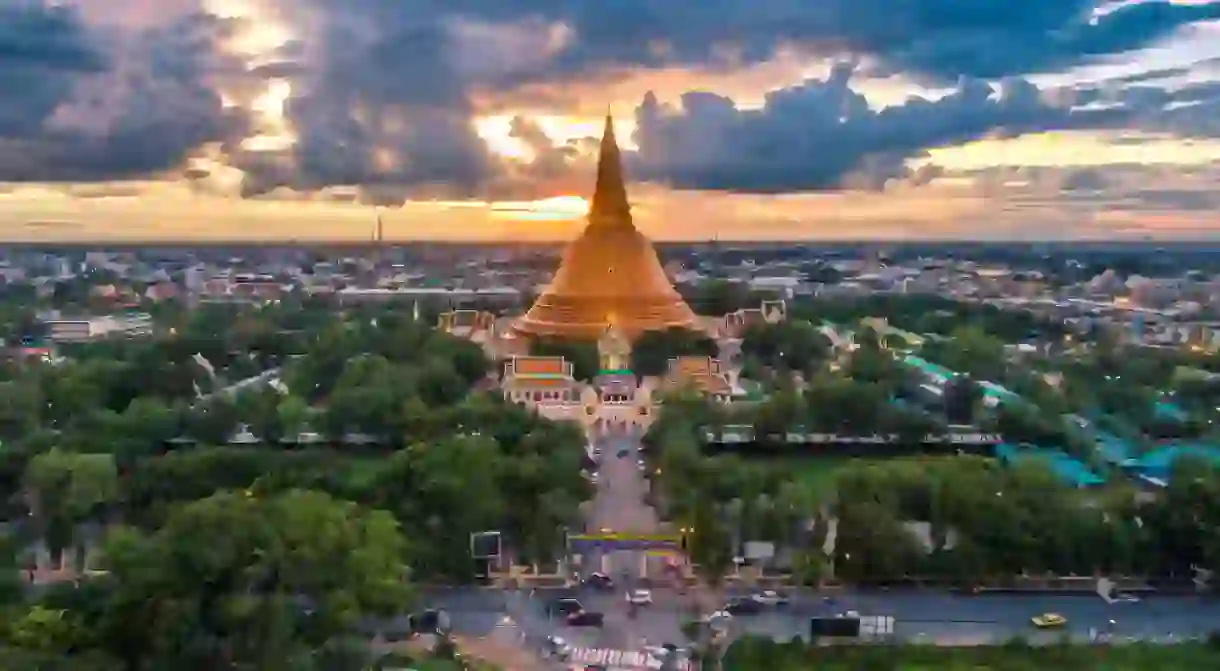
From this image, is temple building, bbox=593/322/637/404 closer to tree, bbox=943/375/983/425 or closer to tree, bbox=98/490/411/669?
tree, bbox=943/375/983/425

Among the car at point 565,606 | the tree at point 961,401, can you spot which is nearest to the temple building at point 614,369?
the tree at point 961,401

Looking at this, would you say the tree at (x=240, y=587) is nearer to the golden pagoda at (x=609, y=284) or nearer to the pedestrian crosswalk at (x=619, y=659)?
the pedestrian crosswalk at (x=619, y=659)

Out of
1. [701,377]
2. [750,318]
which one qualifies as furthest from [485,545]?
[750,318]

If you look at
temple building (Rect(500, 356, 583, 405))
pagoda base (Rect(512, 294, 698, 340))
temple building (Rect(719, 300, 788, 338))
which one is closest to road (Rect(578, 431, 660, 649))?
temple building (Rect(500, 356, 583, 405))

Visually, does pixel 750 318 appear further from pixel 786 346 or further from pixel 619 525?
pixel 619 525

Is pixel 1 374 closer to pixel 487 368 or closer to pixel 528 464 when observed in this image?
pixel 487 368

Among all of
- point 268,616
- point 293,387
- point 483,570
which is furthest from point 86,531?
point 293,387
